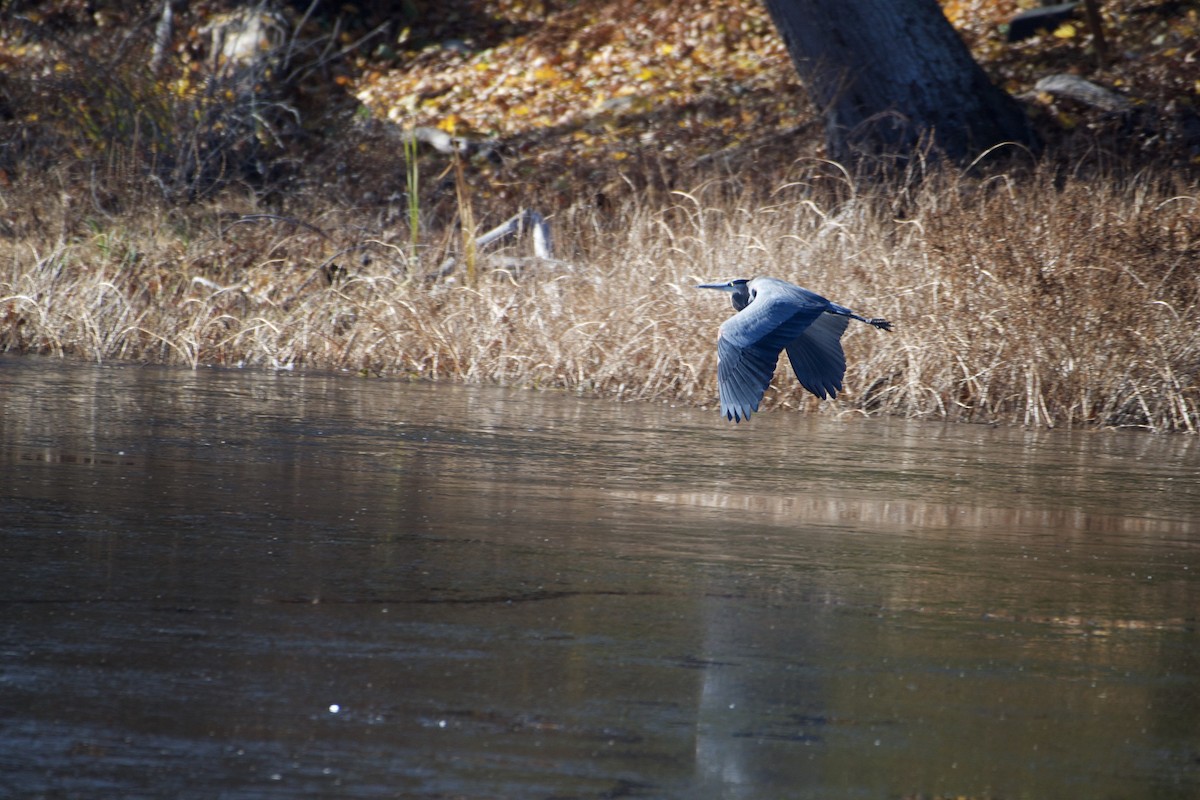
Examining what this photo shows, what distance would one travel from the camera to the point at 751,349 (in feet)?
19.1

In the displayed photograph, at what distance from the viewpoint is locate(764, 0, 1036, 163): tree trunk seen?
43.2 ft

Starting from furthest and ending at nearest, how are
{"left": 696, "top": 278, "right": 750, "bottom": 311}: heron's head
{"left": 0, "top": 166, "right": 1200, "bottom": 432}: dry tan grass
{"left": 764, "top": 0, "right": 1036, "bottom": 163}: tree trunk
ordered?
{"left": 764, "top": 0, "right": 1036, "bottom": 163}: tree trunk, {"left": 0, "top": 166, "right": 1200, "bottom": 432}: dry tan grass, {"left": 696, "top": 278, "right": 750, "bottom": 311}: heron's head

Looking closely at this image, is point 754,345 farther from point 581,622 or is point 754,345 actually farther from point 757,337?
point 581,622

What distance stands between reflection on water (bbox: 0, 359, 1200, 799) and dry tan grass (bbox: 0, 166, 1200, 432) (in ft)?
6.44

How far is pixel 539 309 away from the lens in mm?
10234

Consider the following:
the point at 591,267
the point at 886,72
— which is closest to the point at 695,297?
the point at 591,267

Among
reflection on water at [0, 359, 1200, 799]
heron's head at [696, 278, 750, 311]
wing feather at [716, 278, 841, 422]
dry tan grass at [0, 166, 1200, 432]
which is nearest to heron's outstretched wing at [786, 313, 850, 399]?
heron's head at [696, 278, 750, 311]

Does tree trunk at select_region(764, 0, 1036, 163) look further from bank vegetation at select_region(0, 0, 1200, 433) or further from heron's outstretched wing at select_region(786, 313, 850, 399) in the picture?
heron's outstretched wing at select_region(786, 313, 850, 399)

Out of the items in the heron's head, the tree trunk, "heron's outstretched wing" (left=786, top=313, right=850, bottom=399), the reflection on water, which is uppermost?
the tree trunk

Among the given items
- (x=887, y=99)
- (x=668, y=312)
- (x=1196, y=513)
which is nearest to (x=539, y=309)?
(x=668, y=312)

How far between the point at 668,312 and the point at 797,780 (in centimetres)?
712

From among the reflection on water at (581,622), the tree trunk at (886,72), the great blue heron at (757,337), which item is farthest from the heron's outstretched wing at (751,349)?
the tree trunk at (886,72)

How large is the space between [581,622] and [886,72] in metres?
Answer: 10.6

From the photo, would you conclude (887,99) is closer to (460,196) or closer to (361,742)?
(460,196)
